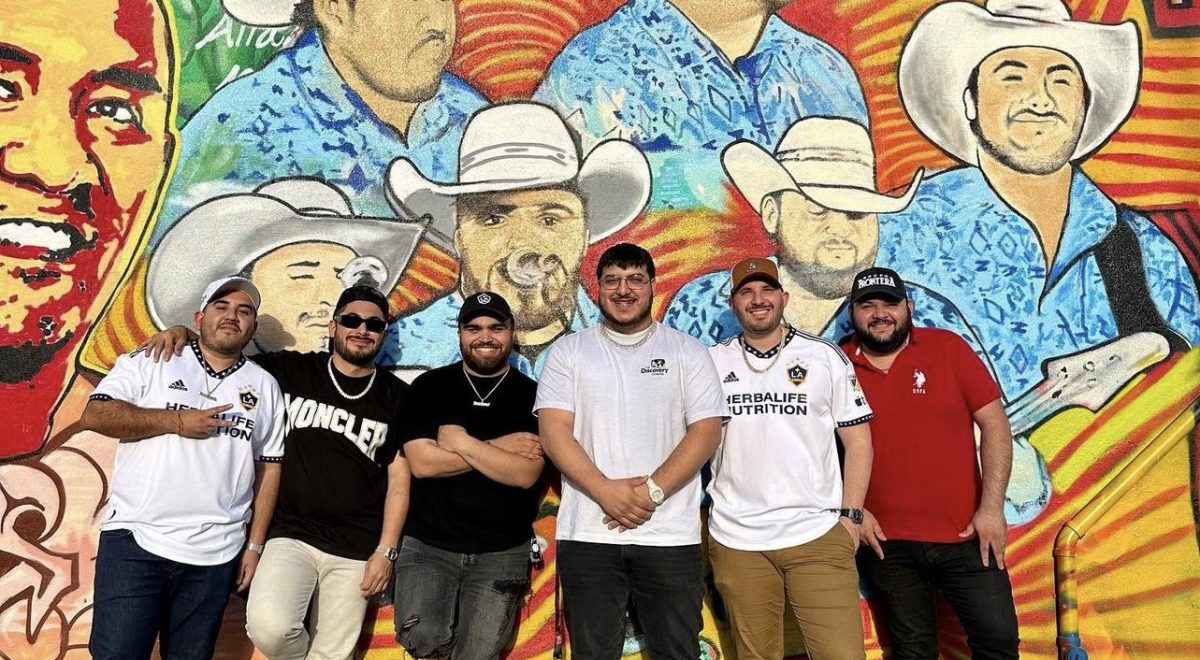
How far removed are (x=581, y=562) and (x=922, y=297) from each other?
9.43 ft

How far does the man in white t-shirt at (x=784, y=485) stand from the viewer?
4.49 meters

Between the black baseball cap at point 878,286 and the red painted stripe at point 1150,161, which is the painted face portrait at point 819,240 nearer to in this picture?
the black baseball cap at point 878,286

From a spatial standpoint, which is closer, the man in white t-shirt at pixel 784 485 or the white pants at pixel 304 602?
the man in white t-shirt at pixel 784 485

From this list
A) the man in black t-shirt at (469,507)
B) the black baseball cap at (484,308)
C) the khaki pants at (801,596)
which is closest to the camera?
the khaki pants at (801,596)

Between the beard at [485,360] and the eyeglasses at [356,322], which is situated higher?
the eyeglasses at [356,322]

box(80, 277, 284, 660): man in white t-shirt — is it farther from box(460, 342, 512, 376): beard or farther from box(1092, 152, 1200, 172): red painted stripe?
box(1092, 152, 1200, 172): red painted stripe

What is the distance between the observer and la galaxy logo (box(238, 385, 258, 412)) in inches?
187

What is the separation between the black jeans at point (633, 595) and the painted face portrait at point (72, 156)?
3662mm

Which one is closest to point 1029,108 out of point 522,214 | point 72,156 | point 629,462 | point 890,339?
point 890,339

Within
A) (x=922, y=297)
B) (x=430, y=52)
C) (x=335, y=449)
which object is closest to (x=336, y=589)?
(x=335, y=449)

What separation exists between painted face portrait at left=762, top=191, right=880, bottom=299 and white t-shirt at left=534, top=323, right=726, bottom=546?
1.46m

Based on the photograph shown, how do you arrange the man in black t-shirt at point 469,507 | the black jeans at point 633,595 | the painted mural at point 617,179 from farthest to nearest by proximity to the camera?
the painted mural at point 617,179, the man in black t-shirt at point 469,507, the black jeans at point 633,595

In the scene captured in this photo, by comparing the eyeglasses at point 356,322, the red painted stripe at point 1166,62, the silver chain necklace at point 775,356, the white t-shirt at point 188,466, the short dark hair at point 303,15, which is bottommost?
the white t-shirt at point 188,466

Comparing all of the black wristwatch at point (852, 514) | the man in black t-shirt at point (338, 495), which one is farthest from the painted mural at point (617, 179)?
the black wristwatch at point (852, 514)
